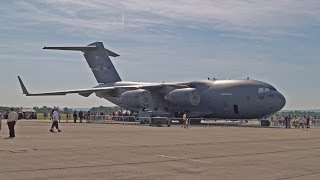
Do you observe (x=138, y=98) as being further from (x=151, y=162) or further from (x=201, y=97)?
(x=151, y=162)

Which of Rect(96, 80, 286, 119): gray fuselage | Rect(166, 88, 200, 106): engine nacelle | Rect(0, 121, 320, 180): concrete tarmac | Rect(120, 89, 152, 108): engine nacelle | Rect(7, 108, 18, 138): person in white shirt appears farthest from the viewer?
Rect(120, 89, 152, 108): engine nacelle

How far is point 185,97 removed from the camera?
139 ft

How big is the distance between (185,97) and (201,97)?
6.63ft

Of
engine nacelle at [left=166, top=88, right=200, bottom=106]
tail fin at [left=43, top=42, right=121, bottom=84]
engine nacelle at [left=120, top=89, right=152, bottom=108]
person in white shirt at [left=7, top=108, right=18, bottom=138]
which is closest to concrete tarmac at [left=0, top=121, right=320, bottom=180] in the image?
person in white shirt at [left=7, top=108, right=18, bottom=138]

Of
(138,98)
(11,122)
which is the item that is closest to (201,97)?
(138,98)

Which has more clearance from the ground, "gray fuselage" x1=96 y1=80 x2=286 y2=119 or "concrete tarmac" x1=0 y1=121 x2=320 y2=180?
"gray fuselage" x1=96 y1=80 x2=286 y2=119

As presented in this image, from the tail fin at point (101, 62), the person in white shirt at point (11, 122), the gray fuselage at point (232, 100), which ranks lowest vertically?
the person in white shirt at point (11, 122)

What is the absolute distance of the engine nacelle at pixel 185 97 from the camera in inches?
1670

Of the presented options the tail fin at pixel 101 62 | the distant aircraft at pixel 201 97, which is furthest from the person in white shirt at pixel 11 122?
the tail fin at pixel 101 62

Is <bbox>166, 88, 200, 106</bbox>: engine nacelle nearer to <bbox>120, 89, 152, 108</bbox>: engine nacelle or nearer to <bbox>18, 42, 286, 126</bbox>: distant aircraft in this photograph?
<bbox>18, 42, 286, 126</bbox>: distant aircraft

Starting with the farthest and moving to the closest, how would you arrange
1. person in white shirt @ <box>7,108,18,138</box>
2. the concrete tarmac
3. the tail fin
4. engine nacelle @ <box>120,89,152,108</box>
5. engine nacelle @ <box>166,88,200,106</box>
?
the tail fin
engine nacelle @ <box>120,89,152,108</box>
engine nacelle @ <box>166,88,200,106</box>
person in white shirt @ <box>7,108,18,138</box>
the concrete tarmac

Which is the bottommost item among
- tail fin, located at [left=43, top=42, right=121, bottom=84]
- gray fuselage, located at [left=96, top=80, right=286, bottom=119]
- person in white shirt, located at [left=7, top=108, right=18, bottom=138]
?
person in white shirt, located at [left=7, top=108, right=18, bottom=138]

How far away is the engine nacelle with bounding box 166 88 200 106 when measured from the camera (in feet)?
139

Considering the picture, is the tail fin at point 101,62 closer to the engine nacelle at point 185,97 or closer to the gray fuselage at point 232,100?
the gray fuselage at point 232,100
